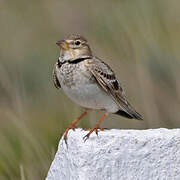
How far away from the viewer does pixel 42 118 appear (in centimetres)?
869

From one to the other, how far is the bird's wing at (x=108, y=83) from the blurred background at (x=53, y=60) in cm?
55

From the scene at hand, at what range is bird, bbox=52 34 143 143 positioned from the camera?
5.98m

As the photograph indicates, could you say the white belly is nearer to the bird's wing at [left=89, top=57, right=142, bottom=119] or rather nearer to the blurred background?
the bird's wing at [left=89, top=57, right=142, bottom=119]

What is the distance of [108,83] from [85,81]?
0.80 feet

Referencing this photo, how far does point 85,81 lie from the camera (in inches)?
238

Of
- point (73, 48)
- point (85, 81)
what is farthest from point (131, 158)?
point (73, 48)

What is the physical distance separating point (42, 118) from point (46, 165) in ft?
7.30

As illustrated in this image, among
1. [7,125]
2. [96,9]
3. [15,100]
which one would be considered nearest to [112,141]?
[15,100]

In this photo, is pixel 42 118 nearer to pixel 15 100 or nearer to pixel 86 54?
pixel 15 100

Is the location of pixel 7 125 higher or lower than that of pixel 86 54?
lower

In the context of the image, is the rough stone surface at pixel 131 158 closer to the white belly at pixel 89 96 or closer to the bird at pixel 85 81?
the bird at pixel 85 81

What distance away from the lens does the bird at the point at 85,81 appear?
5984 mm

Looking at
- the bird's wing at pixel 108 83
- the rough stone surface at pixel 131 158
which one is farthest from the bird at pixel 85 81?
the rough stone surface at pixel 131 158

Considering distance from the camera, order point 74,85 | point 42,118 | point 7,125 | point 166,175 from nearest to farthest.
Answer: point 166,175 < point 74,85 < point 7,125 < point 42,118
